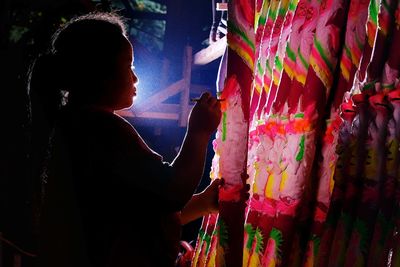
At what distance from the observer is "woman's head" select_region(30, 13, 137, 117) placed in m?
1.78

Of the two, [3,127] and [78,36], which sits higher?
[78,36]

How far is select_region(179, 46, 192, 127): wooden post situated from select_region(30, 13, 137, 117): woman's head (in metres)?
Answer: 3.60

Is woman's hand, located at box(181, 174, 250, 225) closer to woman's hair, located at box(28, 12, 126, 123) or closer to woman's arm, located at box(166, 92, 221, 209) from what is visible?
woman's arm, located at box(166, 92, 221, 209)

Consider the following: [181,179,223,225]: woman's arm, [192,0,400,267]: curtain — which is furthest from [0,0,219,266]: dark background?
[192,0,400,267]: curtain

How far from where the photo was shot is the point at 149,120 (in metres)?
6.10

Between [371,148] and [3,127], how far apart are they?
707cm

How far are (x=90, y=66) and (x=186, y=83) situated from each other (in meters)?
3.75

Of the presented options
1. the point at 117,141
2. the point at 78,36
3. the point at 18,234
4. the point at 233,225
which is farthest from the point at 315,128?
the point at 18,234

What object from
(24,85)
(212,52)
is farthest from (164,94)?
(24,85)

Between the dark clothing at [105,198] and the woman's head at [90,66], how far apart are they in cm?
11

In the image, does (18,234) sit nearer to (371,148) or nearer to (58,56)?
(58,56)

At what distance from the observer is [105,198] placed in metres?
1.65

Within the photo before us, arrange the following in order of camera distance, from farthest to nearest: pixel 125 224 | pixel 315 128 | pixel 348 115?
pixel 125 224
pixel 315 128
pixel 348 115

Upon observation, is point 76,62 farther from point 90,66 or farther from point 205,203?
point 205,203
